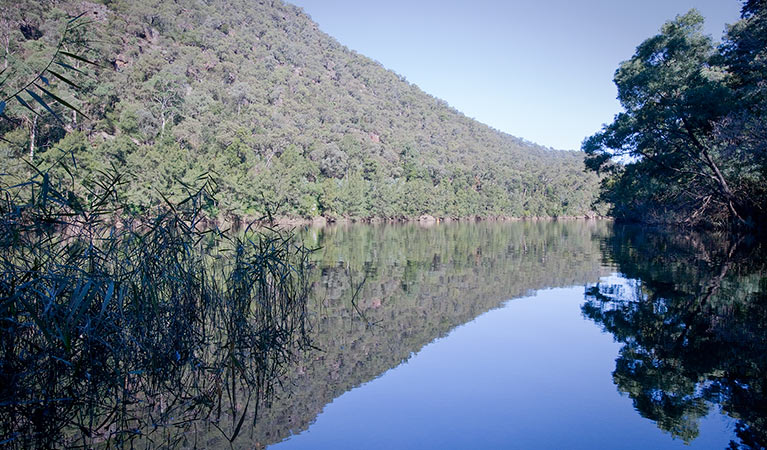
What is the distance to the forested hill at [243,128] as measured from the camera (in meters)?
32.2

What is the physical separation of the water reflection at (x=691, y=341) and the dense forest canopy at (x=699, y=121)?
22.2ft

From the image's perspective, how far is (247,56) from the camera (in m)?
89.5

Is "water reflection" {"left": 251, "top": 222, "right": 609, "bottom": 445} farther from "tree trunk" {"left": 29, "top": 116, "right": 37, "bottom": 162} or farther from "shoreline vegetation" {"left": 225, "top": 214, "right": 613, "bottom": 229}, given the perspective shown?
"tree trunk" {"left": 29, "top": 116, "right": 37, "bottom": 162}

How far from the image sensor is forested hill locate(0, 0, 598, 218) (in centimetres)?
3219

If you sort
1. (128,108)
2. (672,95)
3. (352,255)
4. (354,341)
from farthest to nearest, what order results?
1. (128,108)
2. (672,95)
3. (352,255)
4. (354,341)

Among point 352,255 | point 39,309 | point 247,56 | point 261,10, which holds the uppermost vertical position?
point 261,10

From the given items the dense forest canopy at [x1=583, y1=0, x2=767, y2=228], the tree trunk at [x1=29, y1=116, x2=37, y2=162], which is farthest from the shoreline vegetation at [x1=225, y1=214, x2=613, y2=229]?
the dense forest canopy at [x1=583, y1=0, x2=767, y2=228]

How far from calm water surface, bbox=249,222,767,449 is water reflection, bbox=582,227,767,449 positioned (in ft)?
0.07

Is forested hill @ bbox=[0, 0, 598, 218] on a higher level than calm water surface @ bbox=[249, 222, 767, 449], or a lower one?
higher

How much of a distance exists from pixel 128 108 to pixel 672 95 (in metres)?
40.6

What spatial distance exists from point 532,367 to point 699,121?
19.4 meters

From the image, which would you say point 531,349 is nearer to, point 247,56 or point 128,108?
point 128,108

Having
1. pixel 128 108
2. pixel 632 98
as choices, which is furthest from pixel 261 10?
pixel 632 98

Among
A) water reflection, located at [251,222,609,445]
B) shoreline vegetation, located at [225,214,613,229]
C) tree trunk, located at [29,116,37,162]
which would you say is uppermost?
tree trunk, located at [29,116,37,162]
